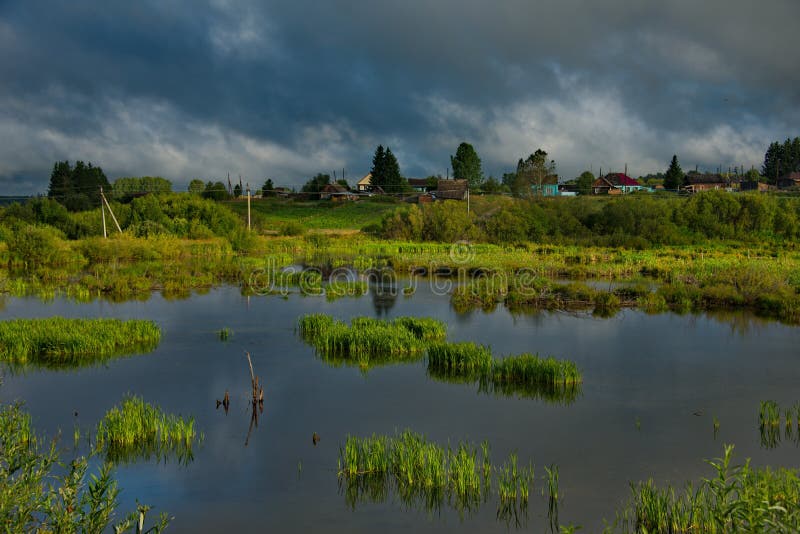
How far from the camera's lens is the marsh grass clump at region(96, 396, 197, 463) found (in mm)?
10336

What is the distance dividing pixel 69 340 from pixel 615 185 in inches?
3466

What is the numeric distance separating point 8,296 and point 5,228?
22.9 metres

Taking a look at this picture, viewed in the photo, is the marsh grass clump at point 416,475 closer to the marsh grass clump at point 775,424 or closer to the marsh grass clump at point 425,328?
the marsh grass clump at point 775,424

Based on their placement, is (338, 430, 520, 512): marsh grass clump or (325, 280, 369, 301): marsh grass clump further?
(325, 280, 369, 301): marsh grass clump

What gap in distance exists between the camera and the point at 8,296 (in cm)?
2566

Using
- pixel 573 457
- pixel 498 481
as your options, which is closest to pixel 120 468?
pixel 498 481

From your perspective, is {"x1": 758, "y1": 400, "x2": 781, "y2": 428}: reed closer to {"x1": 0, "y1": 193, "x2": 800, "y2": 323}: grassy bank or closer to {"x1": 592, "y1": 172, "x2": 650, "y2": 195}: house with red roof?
{"x1": 0, "y1": 193, "x2": 800, "y2": 323}: grassy bank

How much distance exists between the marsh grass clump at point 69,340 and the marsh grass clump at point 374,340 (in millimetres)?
4452

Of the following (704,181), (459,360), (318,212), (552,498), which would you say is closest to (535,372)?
(459,360)

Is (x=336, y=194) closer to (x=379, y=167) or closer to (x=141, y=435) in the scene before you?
(x=379, y=167)

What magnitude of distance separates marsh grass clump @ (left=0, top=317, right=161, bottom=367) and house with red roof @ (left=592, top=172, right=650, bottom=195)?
80.8 m

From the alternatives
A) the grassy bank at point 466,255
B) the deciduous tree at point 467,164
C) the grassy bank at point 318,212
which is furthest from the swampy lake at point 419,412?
the deciduous tree at point 467,164

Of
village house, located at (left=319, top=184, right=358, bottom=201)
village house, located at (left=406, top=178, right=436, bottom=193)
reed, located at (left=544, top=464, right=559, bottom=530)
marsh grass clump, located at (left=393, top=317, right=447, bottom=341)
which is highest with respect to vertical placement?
village house, located at (left=406, top=178, right=436, bottom=193)

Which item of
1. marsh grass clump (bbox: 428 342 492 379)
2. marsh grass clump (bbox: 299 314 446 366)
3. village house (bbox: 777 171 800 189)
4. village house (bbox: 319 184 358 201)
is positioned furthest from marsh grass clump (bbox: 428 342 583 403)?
village house (bbox: 777 171 800 189)
